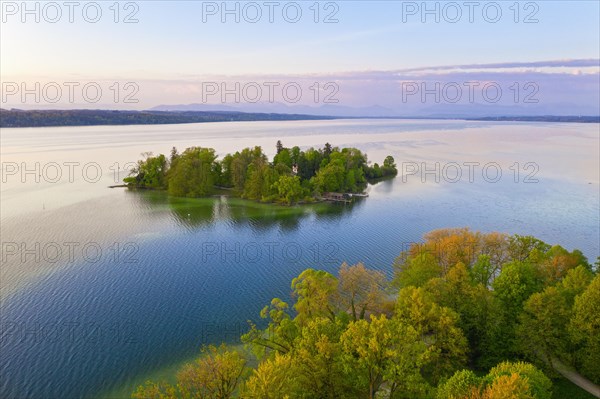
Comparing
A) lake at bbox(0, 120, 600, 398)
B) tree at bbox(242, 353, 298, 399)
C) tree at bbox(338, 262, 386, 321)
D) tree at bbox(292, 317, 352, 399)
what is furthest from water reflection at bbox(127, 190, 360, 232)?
tree at bbox(242, 353, 298, 399)

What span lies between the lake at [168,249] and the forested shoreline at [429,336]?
480cm

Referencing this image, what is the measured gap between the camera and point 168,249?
4897 centimetres

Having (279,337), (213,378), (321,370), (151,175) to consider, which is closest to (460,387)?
(321,370)

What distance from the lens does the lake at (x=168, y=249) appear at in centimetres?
2850

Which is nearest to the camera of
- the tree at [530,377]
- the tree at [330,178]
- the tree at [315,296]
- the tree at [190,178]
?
A: the tree at [530,377]

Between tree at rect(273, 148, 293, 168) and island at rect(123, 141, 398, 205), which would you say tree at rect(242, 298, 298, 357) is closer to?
island at rect(123, 141, 398, 205)

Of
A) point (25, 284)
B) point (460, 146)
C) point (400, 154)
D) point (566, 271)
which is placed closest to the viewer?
point (566, 271)

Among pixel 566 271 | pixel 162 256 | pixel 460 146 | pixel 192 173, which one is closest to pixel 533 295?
pixel 566 271

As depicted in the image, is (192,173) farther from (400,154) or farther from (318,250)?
(400,154)

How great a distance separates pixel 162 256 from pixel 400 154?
116 metres

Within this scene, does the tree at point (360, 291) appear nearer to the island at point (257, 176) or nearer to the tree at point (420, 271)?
the tree at point (420, 271)

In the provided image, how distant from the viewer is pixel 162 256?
46625 mm

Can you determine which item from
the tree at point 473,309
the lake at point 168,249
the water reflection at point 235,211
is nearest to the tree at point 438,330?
the tree at point 473,309

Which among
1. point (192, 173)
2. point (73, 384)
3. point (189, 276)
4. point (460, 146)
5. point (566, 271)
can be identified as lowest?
point (73, 384)
